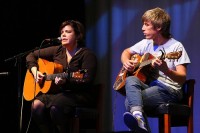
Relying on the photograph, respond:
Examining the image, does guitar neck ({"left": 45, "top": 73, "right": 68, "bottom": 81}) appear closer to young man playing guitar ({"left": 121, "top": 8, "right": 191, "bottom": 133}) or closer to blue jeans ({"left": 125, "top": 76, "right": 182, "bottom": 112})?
young man playing guitar ({"left": 121, "top": 8, "right": 191, "bottom": 133})

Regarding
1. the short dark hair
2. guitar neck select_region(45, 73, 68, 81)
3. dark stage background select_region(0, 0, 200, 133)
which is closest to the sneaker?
guitar neck select_region(45, 73, 68, 81)

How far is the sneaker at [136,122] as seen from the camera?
9.70 ft

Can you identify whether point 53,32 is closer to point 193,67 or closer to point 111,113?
point 111,113

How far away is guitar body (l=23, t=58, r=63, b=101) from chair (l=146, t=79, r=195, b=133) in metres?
1.06

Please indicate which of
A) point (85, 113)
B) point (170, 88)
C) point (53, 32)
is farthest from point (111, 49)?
point (170, 88)

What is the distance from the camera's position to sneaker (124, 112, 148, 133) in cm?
296

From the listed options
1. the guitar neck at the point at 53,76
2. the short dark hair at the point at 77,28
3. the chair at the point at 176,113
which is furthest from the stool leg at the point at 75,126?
the short dark hair at the point at 77,28

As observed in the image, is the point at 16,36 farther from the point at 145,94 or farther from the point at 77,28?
the point at 145,94

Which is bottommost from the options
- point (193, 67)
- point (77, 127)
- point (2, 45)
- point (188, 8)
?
point (77, 127)

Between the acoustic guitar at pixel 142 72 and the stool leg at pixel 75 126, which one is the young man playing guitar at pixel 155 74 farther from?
the stool leg at pixel 75 126

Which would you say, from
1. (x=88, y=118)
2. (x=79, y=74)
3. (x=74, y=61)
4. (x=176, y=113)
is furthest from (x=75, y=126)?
(x=176, y=113)

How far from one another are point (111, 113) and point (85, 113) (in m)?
1.27

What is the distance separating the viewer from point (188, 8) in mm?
4422

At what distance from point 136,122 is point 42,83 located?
1.31m
